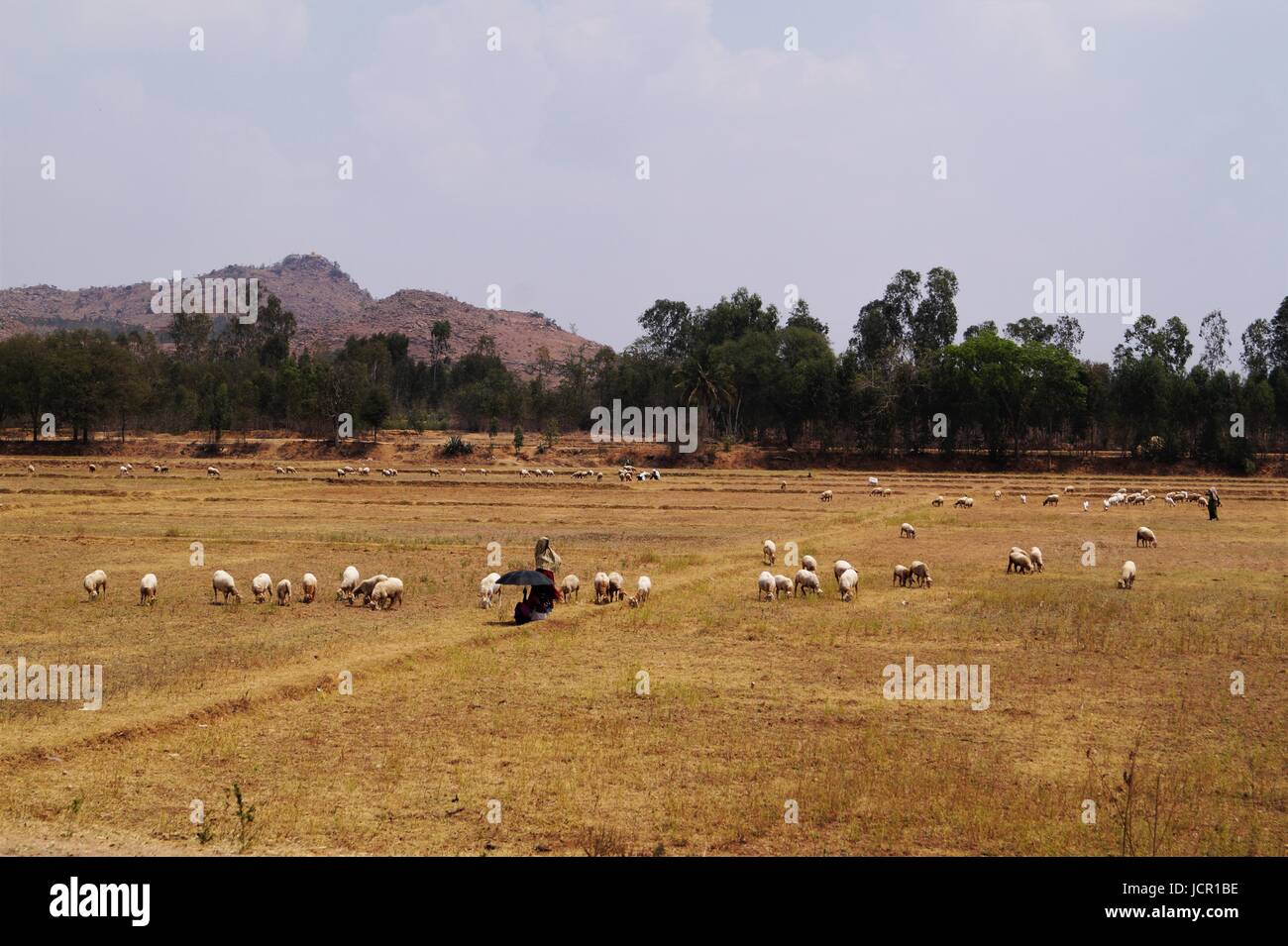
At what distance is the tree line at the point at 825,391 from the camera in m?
80.6

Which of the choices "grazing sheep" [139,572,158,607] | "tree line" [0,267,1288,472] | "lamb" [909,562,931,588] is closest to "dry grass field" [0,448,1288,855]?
"grazing sheep" [139,572,158,607]

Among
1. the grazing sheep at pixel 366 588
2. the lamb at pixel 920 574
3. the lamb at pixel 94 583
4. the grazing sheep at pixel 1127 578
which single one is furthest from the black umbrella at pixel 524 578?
the grazing sheep at pixel 1127 578

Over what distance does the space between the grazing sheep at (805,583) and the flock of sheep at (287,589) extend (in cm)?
872

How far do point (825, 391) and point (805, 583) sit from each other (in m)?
66.3

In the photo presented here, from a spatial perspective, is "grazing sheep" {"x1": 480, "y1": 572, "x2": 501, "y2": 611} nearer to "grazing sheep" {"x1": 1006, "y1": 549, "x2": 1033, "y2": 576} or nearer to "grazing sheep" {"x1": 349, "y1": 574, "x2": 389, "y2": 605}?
"grazing sheep" {"x1": 349, "y1": 574, "x2": 389, "y2": 605}

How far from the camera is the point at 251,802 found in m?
10.3

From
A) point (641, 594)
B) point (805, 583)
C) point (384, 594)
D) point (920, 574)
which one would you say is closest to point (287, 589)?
point (384, 594)

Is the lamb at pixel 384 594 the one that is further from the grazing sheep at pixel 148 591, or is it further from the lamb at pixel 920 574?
the lamb at pixel 920 574

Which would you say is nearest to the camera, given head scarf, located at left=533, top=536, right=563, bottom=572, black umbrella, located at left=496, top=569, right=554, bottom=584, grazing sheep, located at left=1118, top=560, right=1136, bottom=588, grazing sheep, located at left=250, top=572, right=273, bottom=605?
black umbrella, located at left=496, top=569, right=554, bottom=584

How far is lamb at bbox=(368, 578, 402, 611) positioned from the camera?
2153cm

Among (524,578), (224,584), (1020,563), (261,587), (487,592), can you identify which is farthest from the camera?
(1020,563)

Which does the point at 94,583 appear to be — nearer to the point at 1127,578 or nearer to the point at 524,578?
the point at 524,578

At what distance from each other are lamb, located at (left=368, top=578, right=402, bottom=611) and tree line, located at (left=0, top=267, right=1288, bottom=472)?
6660cm

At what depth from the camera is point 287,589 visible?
2225 centimetres
